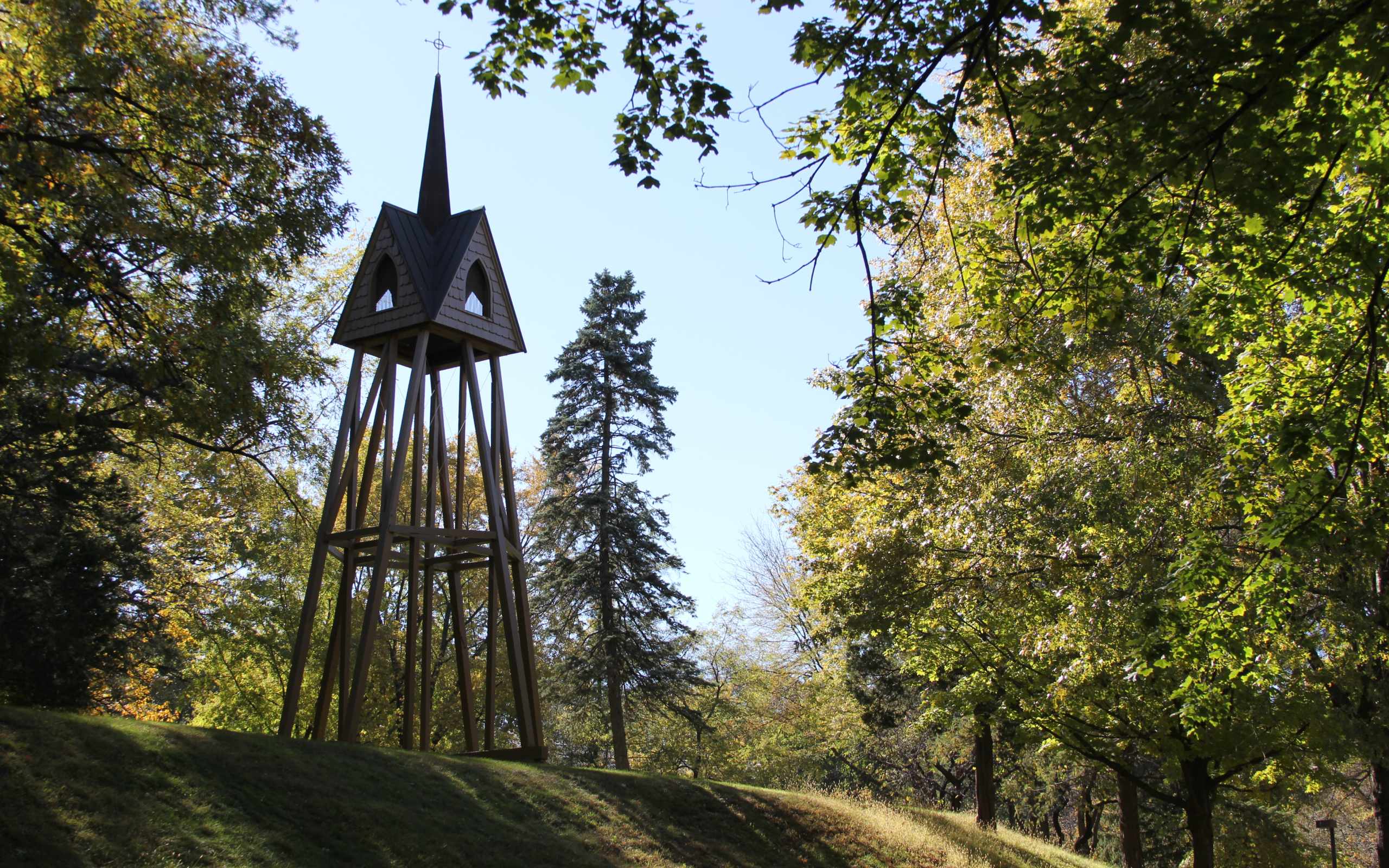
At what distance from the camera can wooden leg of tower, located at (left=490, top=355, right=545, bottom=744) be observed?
14234mm

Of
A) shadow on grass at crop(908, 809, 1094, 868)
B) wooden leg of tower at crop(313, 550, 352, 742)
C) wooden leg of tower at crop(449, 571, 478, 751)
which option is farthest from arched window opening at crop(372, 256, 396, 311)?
shadow on grass at crop(908, 809, 1094, 868)

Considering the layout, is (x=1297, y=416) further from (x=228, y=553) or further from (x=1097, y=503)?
(x=228, y=553)

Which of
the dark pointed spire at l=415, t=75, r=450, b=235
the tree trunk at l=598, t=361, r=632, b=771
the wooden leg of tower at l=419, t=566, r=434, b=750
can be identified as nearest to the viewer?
the wooden leg of tower at l=419, t=566, r=434, b=750

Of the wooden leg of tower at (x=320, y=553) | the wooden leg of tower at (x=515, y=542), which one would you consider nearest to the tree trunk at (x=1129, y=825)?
the wooden leg of tower at (x=515, y=542)

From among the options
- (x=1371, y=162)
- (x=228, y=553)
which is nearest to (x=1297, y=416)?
(x=1371, y=162)

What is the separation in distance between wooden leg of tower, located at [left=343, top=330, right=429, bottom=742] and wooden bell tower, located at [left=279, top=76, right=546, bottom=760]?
0.02 m

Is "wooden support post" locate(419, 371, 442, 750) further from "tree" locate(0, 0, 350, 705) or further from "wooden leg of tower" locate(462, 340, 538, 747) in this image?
"tree" locate(0, 0, 350, 705)

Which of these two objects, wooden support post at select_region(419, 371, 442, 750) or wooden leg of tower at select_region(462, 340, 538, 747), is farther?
wooden support post at select_region(419, 371, 442, 750)

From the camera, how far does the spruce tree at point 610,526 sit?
22.8 metres

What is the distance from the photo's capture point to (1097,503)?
10719 mm

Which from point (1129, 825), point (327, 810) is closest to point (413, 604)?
point (327, 810)

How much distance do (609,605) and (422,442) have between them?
898 cm

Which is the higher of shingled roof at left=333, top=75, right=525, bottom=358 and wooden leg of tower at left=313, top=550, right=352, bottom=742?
shingled roof at left=333, top=75, right=525, bottom=358

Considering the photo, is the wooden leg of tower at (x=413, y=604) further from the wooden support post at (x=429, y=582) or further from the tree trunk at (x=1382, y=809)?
the tree trunk at (x=1382, y=809)
